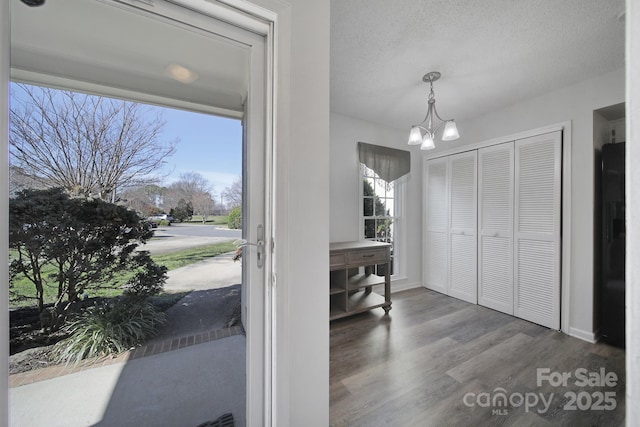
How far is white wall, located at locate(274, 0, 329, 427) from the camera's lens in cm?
106

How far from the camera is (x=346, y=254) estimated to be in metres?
2.66

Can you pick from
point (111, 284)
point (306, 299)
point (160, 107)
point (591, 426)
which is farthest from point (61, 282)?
point (591, 426)

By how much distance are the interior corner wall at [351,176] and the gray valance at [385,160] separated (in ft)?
0.30

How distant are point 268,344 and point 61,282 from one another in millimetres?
805

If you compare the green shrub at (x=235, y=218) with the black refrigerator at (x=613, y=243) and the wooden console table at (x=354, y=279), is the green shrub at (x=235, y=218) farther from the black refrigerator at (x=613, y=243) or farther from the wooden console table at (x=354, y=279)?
the black refrigerator at (x=613, y=243)

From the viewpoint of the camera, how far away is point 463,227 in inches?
128

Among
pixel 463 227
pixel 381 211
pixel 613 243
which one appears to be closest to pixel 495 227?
pixel 463 227

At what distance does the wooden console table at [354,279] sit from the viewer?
2.61 metres

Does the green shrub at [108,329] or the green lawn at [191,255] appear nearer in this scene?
the green shrub at [108,329]

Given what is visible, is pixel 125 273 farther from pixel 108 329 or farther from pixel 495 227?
pixel 495 227

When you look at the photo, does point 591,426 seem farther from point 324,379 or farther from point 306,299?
point 306,299

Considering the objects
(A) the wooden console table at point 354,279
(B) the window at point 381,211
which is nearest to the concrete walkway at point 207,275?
(A) the wooden console table at point 354,279

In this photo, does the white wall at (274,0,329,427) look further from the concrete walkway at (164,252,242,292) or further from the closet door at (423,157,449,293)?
the closet door at (423,157,449,293)

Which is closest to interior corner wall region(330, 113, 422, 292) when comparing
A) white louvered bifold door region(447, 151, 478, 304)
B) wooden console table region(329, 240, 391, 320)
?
wooden console table region(329, 240, 391, 320)
